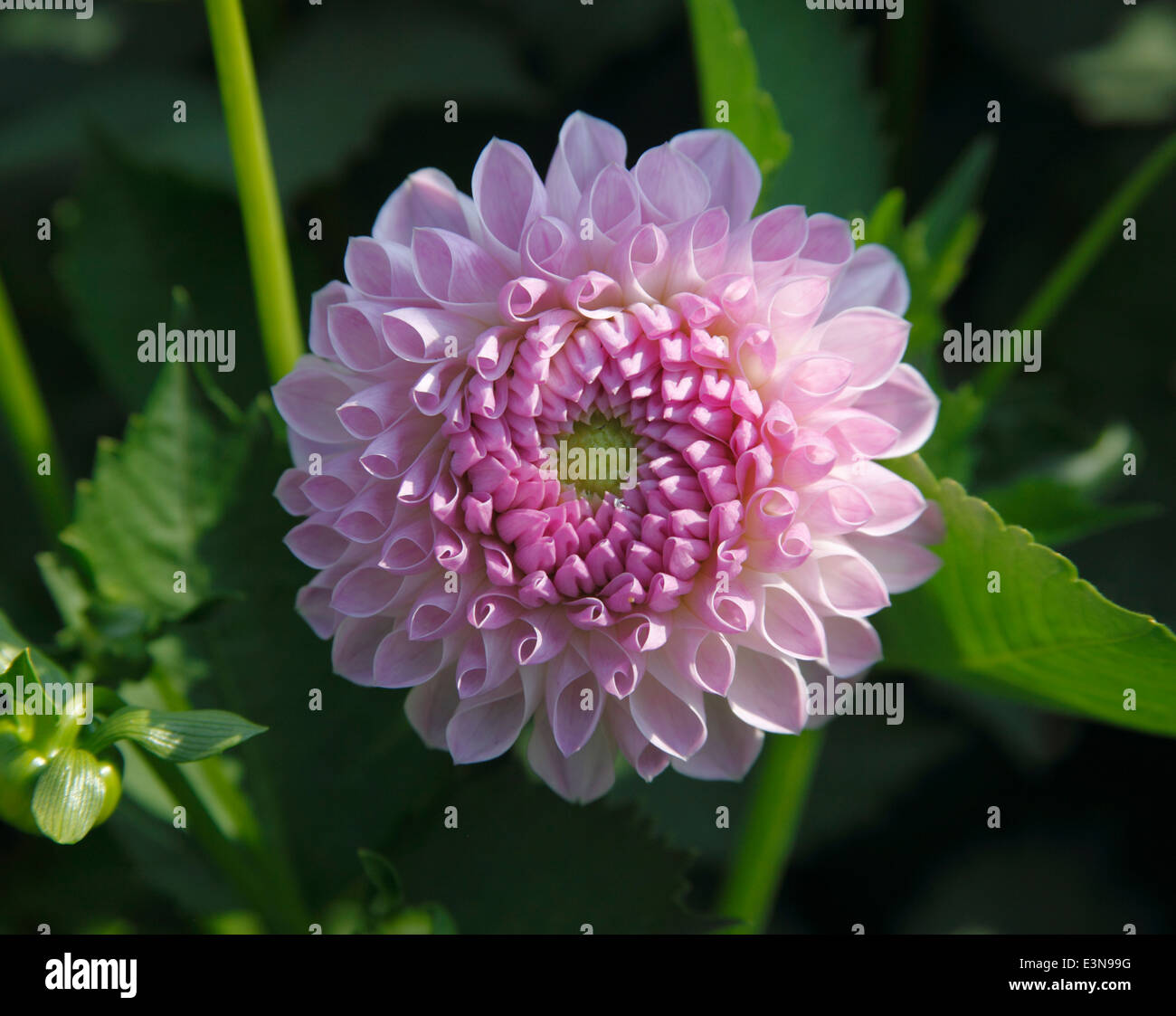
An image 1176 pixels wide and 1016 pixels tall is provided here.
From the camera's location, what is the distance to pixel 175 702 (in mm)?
872

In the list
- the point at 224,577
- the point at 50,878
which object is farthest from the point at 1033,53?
the point at 50,878

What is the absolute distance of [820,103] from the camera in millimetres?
1058

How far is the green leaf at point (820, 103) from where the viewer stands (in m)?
1.03

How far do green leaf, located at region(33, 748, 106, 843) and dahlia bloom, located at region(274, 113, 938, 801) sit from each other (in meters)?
0.17

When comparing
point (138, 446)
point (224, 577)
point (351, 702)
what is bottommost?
point (351, 702)

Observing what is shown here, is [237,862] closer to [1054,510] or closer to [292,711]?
[292,711]

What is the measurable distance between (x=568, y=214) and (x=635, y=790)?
2.07 ft

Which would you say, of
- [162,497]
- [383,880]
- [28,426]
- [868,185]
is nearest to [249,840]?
[383,880]

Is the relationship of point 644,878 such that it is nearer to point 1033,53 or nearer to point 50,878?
point 50,878

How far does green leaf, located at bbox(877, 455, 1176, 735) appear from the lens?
707 millimetres

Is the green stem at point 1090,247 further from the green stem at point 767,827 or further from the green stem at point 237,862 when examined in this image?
the green stem at point 237,862

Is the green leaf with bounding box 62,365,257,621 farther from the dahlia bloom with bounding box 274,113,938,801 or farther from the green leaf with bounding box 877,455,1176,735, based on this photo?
the green leaf with bounding box 877,455,1176,735

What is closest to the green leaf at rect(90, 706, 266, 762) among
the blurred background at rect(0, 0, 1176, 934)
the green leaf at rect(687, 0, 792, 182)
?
the blurred background at rect(0, 0, 1176, 934)

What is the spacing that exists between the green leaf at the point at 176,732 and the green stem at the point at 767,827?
469 millimetres
